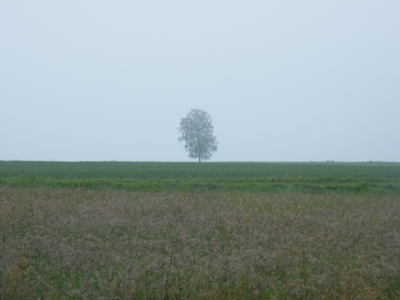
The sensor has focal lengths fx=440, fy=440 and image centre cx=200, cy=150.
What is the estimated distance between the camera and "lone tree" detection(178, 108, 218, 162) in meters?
73.6

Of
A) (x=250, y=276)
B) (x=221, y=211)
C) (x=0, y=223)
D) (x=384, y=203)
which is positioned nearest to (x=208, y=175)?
(x=384, y=203)

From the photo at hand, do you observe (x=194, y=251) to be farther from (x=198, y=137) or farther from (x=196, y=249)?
(x=198, y=137)

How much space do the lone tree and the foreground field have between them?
60.4m

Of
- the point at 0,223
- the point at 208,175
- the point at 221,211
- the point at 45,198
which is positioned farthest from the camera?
the point at 208,175

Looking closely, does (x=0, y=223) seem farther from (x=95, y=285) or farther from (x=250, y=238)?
(x=250, y=238)

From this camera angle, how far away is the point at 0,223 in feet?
32.9

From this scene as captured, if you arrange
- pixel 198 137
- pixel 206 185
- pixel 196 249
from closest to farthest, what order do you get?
pixel 196 249 → pixel 206 185 → pixel 198 137

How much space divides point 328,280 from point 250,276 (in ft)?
3.79

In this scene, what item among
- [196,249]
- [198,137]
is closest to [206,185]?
[196,249]

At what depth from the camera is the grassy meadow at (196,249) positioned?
6281 mm

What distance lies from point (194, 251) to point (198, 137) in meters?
65.8

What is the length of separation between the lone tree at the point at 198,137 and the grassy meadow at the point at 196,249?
2333 inches

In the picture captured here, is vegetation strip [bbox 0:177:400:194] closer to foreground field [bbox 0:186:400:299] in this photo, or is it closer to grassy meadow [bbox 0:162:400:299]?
grassy meadow [bbox 0:162:400:299]

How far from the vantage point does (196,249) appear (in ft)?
27.1
